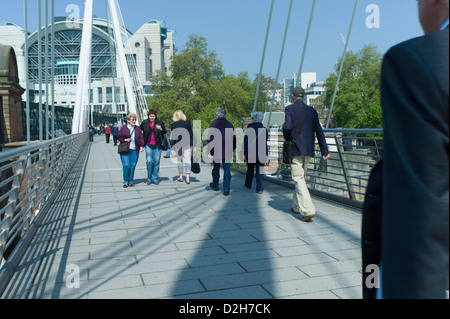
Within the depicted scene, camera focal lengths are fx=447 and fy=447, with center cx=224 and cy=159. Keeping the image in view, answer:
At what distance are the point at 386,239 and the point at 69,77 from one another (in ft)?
324

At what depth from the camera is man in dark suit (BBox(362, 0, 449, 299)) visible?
0.87 metres

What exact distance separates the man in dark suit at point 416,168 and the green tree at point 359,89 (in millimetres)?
57522

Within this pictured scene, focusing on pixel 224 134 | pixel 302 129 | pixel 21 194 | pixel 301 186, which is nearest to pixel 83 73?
pixel 224 134

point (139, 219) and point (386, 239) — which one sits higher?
point (386, 239)

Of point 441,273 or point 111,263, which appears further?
point 111,263

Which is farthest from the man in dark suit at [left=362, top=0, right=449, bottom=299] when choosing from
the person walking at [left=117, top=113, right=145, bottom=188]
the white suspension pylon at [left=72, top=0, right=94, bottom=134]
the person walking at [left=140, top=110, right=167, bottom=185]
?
the white suspension pylon at [left=72, top=0, right=94, bottom=134]

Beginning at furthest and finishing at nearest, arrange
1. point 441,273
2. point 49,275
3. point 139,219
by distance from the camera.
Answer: point 139,219 < point 49,275 < point 441,273

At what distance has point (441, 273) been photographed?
87 cm

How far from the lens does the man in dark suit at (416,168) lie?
866 mm

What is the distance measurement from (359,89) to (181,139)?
5348 centimetres

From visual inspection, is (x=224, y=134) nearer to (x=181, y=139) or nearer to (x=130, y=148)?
(x=181, y=139)

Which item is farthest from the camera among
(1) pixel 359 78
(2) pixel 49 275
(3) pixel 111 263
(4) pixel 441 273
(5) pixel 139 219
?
(1) pixel 359 78
